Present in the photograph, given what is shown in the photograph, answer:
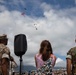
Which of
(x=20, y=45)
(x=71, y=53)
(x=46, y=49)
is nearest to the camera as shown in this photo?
(x=46, y=49)

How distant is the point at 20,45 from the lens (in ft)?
30.3

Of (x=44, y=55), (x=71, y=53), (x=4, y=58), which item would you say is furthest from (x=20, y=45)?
(x=71, y=53)

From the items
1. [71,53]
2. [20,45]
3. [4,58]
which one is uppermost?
[20,45]

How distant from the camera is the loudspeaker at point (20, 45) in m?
9.23

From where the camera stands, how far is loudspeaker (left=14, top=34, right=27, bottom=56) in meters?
9.23

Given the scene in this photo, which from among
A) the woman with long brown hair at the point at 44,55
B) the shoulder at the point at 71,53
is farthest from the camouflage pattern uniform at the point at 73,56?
the woman with long brown hair at the point at 44,55

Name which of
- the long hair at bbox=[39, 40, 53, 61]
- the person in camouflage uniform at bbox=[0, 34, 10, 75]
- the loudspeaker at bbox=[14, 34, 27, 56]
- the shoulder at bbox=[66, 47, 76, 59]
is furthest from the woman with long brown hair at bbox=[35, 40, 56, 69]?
the loudspeaker at bbox=[14, 34, 27, 56]

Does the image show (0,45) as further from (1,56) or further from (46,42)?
(46,42)

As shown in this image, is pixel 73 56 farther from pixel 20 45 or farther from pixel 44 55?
pixel 20 45

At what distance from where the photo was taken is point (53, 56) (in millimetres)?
8156

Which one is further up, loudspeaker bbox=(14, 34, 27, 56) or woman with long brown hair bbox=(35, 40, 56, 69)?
loudspeaker bbox=(14, 34, 27, 56)

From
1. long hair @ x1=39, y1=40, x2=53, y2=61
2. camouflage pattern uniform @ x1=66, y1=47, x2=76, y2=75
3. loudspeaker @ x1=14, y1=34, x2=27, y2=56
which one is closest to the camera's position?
long hair @ x1=39, y1=40, x2=53, y2=61

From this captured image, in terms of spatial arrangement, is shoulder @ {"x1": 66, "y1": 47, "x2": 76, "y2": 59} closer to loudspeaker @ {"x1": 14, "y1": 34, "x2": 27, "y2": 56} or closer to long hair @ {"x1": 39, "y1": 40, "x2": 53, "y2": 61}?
long hair @ {"x1": 39, "y1": 40, "x2": 53, "y2": 61}

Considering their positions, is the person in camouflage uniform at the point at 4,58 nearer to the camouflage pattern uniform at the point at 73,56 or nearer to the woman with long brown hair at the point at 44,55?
the woman with long brown hair at the point at 44,55
